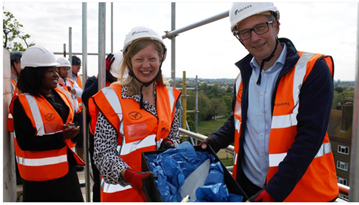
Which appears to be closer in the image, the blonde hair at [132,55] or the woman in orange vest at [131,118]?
the woman in orange vest at [131,118]

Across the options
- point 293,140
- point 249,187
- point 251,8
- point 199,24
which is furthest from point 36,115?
point 293,140

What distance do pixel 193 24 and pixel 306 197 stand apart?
181 cm

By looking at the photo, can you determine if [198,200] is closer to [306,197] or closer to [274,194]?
[274,194]

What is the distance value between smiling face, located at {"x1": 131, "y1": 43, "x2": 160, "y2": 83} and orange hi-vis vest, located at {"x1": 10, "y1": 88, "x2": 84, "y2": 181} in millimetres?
1268

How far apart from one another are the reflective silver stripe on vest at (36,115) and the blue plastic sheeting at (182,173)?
4.87 ft

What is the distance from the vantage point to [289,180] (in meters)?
1.29

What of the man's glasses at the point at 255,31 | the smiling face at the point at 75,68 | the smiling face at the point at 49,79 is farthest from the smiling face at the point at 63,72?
the man's glasses at the point at 255,31

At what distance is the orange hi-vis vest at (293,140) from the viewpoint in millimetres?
1392

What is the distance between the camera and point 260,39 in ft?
5.16

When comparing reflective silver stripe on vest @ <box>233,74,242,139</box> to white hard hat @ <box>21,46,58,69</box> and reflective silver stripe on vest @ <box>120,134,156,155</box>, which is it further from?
white hard hat @ <box>21,46,58,69</box>

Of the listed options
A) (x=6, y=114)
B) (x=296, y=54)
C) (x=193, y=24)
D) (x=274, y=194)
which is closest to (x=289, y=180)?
(x=274, y=194)

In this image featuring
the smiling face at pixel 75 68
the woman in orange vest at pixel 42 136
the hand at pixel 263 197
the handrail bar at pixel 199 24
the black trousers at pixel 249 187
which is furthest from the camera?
the smiling face at pixel 75 68

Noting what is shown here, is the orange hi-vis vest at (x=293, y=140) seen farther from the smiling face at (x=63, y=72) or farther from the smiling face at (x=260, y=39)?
the smiling face at (x=63, y=72)

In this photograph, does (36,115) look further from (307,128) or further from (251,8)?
(307,128)
